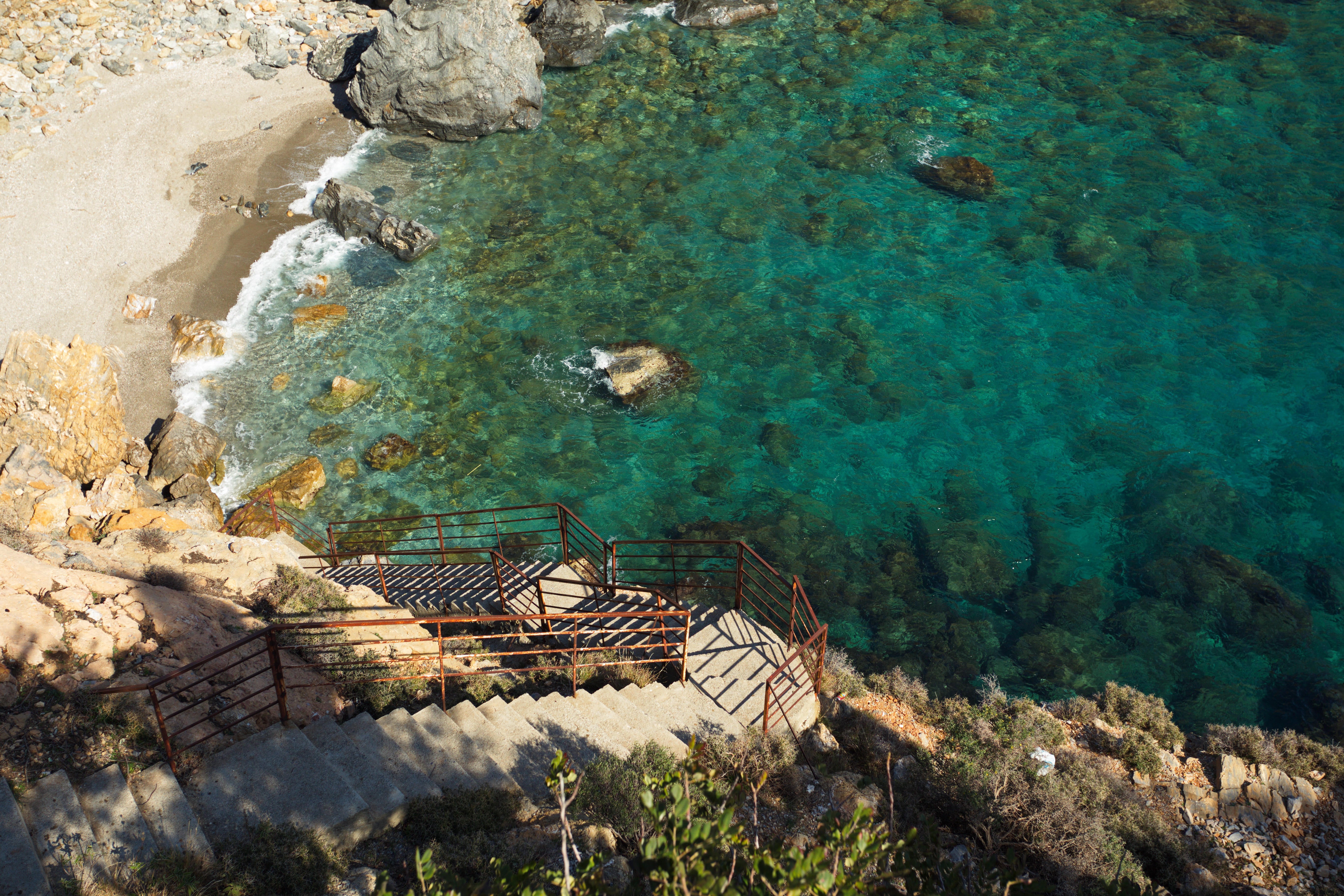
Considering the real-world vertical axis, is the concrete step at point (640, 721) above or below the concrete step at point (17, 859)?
below

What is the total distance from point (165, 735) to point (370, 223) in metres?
16.2

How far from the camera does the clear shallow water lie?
14.0m

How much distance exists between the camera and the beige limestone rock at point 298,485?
15.5 m

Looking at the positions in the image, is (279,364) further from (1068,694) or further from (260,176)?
(1068,694)

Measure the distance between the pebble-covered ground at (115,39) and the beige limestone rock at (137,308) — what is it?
316 inches

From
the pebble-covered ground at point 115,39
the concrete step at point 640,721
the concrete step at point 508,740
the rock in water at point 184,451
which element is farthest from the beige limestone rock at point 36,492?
the pebble-covered ground at point 115,39

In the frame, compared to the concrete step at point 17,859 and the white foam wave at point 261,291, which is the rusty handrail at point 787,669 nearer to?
the concrete step at point 17,859

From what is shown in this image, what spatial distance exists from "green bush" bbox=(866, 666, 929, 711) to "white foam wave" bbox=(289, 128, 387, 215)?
18.4 meters

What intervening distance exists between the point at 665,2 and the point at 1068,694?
87.9 ft

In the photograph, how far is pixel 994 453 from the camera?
1648 centimetres

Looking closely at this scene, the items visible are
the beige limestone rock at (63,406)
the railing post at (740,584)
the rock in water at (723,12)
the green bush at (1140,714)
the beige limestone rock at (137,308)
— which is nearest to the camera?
the green bush at (1140,714)

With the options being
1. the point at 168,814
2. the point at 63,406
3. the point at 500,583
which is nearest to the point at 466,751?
the point at 500,583

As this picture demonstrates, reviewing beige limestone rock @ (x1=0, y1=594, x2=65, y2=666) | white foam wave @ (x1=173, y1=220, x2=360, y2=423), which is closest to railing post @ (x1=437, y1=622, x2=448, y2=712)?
beige limestone rock @ (x1=0, y1=594, x2=65, y2=666)

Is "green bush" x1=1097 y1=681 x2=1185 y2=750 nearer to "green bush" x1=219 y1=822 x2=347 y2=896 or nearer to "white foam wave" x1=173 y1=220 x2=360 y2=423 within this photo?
"green bush" x1=219 y1=822 x2=347 y2=896
